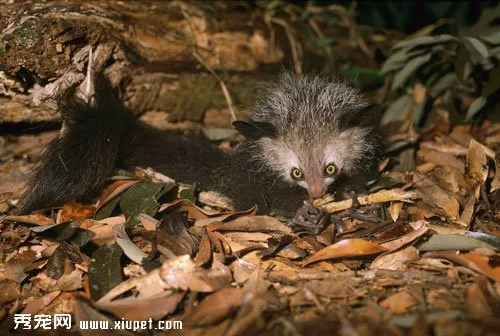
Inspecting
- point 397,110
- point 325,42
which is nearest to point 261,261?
point 397,110

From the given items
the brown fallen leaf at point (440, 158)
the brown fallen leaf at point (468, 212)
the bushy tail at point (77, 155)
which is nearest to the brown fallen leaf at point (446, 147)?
the brown fallen leaf at point (440, 158)

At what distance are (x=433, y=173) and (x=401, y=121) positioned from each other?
1112 mm

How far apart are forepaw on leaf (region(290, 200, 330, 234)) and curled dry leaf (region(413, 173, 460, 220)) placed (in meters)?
0.82

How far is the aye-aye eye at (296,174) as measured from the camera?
370 cm

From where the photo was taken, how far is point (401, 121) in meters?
5.25

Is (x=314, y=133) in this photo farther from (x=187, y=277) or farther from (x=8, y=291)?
(x=8, y=291)

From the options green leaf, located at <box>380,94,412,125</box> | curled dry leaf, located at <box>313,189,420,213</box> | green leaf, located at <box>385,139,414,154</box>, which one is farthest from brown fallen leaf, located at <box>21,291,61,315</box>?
green leaf, located at <box>380,94,412,125</box>

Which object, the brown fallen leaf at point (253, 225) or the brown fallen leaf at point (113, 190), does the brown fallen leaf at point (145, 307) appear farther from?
the brown fallen leaf at point (113, 190)

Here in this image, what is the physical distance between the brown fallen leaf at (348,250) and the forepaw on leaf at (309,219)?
38 centimetres

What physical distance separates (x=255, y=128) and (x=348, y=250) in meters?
1.15

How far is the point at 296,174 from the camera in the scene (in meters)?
3.72

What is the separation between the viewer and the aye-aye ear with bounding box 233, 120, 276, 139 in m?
3.62

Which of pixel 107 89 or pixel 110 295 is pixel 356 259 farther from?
pixel 107 89

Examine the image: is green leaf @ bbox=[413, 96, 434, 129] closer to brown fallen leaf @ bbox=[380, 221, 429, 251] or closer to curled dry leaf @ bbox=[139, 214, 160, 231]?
brown fallen leaf @ bbox=[380, 221, 429, 251]
